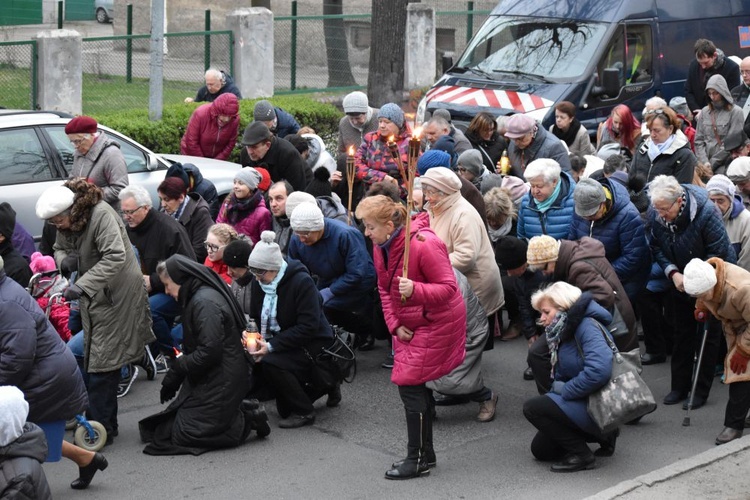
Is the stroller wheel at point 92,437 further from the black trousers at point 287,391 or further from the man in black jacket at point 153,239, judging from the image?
the man in black jacket at point 153,239

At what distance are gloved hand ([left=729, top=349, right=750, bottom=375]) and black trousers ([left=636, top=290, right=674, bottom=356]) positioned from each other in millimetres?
1688

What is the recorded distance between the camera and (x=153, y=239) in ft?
29.7

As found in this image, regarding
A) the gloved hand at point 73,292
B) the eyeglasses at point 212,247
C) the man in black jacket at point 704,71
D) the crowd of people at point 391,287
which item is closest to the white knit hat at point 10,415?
the crowd of people at point 391,287

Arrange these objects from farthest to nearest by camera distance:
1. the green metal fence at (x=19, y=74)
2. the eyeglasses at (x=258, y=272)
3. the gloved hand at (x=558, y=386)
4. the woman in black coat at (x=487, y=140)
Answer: the green metal fence at (x=19, y=74)
the woman in black coat at (x=487, y=140)
the eyeglasses at (x=258, y=272)
the gloved hand at (x=558, y=386)

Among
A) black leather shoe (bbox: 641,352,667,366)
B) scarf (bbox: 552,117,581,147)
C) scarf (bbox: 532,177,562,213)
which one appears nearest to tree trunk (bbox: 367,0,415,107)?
scarf (bbox: 552,117,581,147)

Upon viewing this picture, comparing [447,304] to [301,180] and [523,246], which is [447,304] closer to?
[523,246]

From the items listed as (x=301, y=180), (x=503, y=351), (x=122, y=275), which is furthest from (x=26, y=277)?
(x=503, y=351)

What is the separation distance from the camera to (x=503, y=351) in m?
10.1

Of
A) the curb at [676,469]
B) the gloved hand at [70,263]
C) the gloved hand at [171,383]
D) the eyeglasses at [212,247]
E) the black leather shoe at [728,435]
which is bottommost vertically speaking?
the curb at [676,469]

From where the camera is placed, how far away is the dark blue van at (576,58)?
14.4 m

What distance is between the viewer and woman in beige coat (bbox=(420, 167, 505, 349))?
882 cm

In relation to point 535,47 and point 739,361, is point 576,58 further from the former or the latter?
point 739,361

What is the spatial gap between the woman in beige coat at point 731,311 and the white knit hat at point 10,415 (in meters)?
4.28

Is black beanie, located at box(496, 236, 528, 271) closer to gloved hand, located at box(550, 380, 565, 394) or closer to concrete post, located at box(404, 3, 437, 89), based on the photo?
gloved hand, located at box(550, 380, 565, 394)
